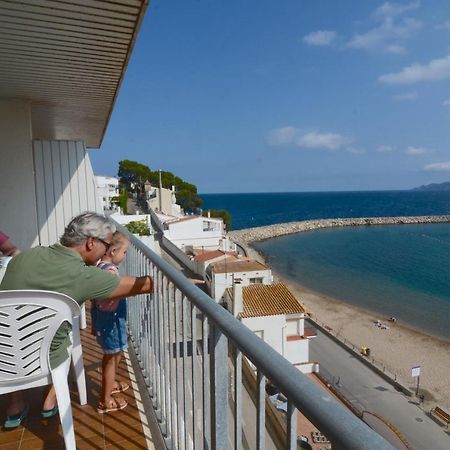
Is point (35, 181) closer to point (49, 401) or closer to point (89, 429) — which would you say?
point (49, 401)

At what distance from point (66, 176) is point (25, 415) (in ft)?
9.52

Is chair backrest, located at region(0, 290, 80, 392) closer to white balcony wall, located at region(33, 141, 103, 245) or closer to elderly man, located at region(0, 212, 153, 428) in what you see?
elderly man, located at region(0, 212, 153, 428)

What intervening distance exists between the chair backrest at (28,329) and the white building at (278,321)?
48.9 ft

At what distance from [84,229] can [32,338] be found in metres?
0.63

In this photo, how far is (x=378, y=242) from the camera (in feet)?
212

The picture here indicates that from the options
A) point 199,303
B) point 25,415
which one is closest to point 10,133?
point 25,415

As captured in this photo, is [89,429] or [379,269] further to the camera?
[379,269]

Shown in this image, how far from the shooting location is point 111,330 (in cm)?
269

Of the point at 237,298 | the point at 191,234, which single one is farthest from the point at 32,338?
the point at 191,234

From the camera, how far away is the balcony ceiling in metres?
2.17

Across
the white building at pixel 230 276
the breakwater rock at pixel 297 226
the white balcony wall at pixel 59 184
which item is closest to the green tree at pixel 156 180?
the breakwater rock at pixel 297 226

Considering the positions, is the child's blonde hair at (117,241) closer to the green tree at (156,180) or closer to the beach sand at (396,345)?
the beach sand at (396,345)

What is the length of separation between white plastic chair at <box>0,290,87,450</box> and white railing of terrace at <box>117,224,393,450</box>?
1.90ft

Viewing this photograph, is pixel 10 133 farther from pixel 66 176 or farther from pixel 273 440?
pixel 273 440
